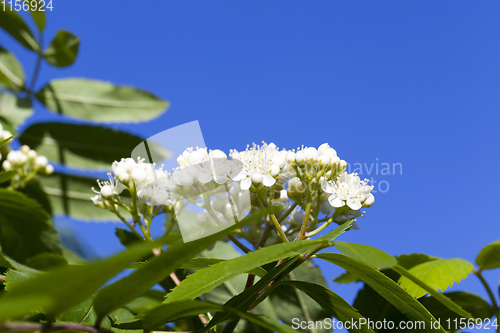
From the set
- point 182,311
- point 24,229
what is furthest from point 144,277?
point 24,229

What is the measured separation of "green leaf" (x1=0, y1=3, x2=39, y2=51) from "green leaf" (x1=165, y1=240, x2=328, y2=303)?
219 centimetres

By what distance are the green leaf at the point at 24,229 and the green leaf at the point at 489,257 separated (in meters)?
1.60

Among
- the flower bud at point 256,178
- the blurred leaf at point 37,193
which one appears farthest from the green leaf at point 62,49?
the flower bud at point 256,178

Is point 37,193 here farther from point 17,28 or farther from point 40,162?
point 17,28

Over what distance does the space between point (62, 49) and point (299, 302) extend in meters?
1.93

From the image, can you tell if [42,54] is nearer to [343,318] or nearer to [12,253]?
[12,253]

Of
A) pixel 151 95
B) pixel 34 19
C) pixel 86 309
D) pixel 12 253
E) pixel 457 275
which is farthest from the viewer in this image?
pixel 151 95

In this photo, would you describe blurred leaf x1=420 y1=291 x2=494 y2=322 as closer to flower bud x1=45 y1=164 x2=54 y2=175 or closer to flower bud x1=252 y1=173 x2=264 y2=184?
flower bud x1=252 y1=173 x2=264 y2=184

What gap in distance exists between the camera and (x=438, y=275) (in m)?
1.22

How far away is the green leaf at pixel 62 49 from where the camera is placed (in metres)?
2.41

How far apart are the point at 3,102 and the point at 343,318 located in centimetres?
223

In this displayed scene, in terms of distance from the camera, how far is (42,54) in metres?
2.44

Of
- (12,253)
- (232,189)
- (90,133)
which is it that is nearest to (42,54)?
(90,133)

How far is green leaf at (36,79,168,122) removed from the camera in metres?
2.50
